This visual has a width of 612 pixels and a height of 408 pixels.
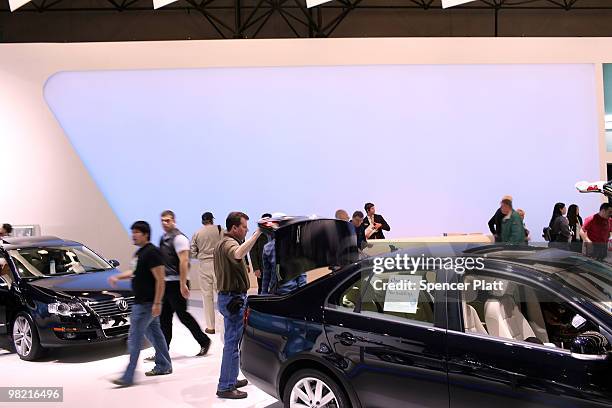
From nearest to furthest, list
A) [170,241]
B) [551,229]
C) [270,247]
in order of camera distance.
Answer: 1. [270,247]
2. [170,241]
3. [551,229]

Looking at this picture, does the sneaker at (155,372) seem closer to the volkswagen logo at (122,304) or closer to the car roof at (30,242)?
the volkswagen logo at (122,304)

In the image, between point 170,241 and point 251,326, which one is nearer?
point 251,326

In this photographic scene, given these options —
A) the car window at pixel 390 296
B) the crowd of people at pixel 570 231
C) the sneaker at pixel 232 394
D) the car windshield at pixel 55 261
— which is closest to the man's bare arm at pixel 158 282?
the sneaker at pixel 232 394

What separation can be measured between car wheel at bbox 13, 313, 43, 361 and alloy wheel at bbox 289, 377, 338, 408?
12.4 ft

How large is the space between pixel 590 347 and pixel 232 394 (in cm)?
302

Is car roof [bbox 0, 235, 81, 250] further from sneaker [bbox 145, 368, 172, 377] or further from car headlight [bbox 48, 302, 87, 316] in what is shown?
sneaker [bbox 145, 368, 172, 377]

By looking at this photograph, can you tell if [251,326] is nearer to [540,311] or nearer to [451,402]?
[451,402]

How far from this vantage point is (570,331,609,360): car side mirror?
9.86ft

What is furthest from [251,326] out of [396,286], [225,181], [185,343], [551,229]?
[225,181]

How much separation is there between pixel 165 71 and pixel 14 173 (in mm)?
3156

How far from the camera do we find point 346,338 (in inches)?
149

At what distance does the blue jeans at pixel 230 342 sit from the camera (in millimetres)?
5086

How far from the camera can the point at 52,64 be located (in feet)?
37.4

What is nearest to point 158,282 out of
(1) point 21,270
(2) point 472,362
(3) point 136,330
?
(3) point 136,330
